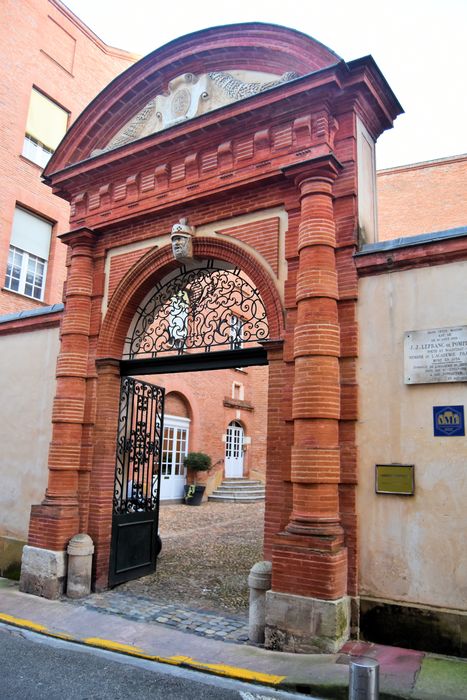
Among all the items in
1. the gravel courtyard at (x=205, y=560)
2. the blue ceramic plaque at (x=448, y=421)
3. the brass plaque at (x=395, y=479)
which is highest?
the blue ceramic plaque at (x=448, y=421)

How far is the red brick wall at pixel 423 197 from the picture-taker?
60.3ft

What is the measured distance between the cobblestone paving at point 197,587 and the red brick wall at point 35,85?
8463mm

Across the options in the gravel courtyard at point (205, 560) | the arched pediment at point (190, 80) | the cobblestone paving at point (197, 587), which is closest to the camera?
the cobblestone paving at point (197, 587)

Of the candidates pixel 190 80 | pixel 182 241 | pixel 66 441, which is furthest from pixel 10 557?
pixel 190 80

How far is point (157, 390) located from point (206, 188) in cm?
328

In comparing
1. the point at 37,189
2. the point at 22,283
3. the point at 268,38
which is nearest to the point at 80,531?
the point at 268,38

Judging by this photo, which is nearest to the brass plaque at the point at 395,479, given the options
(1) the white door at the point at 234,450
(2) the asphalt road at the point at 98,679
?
(2) the asphalt road at the point at 98,679

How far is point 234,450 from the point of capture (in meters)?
21.5

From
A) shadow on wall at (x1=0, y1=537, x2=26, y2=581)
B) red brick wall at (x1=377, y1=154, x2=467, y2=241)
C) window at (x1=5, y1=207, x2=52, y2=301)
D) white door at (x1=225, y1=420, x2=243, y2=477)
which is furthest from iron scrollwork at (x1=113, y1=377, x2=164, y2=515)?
red brick wall at (x1=377, y1=154, x2=467, y2=241)

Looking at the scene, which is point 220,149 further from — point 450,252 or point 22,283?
point 22,283

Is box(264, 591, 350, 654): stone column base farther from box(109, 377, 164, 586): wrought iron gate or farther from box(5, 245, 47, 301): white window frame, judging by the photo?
box(5, 245, 47, 301): white window frame

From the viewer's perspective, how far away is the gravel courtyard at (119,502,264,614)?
23.3 ft

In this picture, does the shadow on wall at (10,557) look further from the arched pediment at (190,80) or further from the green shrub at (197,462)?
the green shrub at (197,462)

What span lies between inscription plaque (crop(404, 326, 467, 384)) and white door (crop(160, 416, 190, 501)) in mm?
12977
